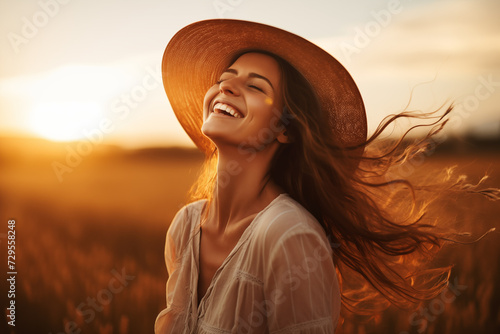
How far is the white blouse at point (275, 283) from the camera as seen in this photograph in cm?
144

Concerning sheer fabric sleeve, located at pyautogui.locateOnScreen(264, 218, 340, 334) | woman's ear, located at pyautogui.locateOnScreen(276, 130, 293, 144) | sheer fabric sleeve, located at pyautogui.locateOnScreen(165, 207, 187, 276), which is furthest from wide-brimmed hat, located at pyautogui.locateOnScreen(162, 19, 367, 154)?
sheer fabric sleeve, located at pyautogui.locateOnScreen(264, 218, 340, 334)

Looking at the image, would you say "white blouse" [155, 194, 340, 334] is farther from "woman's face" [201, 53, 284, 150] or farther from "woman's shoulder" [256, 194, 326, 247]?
"woman's face" [201, 53, 284, 150]

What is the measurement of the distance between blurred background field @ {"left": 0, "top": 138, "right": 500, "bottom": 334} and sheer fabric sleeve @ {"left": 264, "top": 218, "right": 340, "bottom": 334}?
1090mm

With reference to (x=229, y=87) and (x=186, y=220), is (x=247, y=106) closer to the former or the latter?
(x=229, y=87)

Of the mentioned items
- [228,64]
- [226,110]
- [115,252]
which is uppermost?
[228,64]

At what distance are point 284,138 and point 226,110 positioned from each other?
0.28 metres

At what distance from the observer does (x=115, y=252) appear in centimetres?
288

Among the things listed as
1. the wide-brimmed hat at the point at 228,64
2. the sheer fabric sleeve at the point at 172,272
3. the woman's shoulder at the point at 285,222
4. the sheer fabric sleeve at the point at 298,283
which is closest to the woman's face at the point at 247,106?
the wide-brimmed hat at the point at 228,64

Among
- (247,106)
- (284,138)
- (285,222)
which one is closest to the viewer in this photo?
(285,222)

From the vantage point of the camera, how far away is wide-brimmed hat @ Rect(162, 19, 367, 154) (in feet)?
5.60

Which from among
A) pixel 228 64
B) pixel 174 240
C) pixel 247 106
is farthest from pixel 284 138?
pixel 174 240

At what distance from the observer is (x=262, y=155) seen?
1.77 meters

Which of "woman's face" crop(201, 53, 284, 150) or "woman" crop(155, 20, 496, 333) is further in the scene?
"woman's face" crop(201, 53, 284, 150)

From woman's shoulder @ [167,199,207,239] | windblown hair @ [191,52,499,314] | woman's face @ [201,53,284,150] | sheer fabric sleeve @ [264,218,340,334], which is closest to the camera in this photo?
sheer fabric sleeve @ [264,218,340,334]
